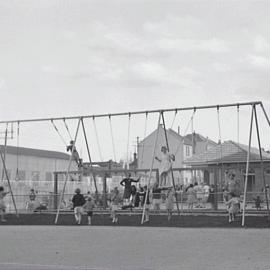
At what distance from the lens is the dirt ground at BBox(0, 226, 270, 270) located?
11.3m

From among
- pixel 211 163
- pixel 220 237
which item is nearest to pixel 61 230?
pixel 220 237

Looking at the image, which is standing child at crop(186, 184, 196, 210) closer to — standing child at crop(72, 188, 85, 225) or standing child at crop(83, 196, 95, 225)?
standing child at crop(83, 196, 95, 225)

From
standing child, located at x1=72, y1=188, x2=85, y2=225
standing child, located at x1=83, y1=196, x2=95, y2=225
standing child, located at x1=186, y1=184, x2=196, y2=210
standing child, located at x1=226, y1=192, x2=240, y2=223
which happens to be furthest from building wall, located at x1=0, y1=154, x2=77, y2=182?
standing child, located at x1=226, y1=192, x2=240, y2=223

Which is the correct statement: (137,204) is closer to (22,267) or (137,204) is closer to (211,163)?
(22,267)

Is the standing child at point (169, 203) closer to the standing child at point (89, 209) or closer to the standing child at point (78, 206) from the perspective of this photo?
the standing child at point (89, 209)

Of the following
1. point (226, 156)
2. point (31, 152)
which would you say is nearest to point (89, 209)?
point (226, 156)

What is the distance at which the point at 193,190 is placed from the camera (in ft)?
101

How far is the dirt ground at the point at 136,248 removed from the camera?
1130 centimetres

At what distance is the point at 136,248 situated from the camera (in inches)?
551

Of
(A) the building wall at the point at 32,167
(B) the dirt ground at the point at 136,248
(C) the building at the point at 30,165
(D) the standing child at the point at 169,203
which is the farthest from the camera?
(A) the building wall at the point at 32,167

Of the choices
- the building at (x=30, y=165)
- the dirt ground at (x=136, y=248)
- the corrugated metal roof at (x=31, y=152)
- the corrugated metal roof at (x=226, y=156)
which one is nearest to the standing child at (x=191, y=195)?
the dirt ground at (x=136, y=248)

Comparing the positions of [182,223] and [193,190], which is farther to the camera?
[193,190]

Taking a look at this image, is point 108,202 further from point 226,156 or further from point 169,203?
point 226,156

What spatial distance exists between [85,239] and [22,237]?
81.6 inches
